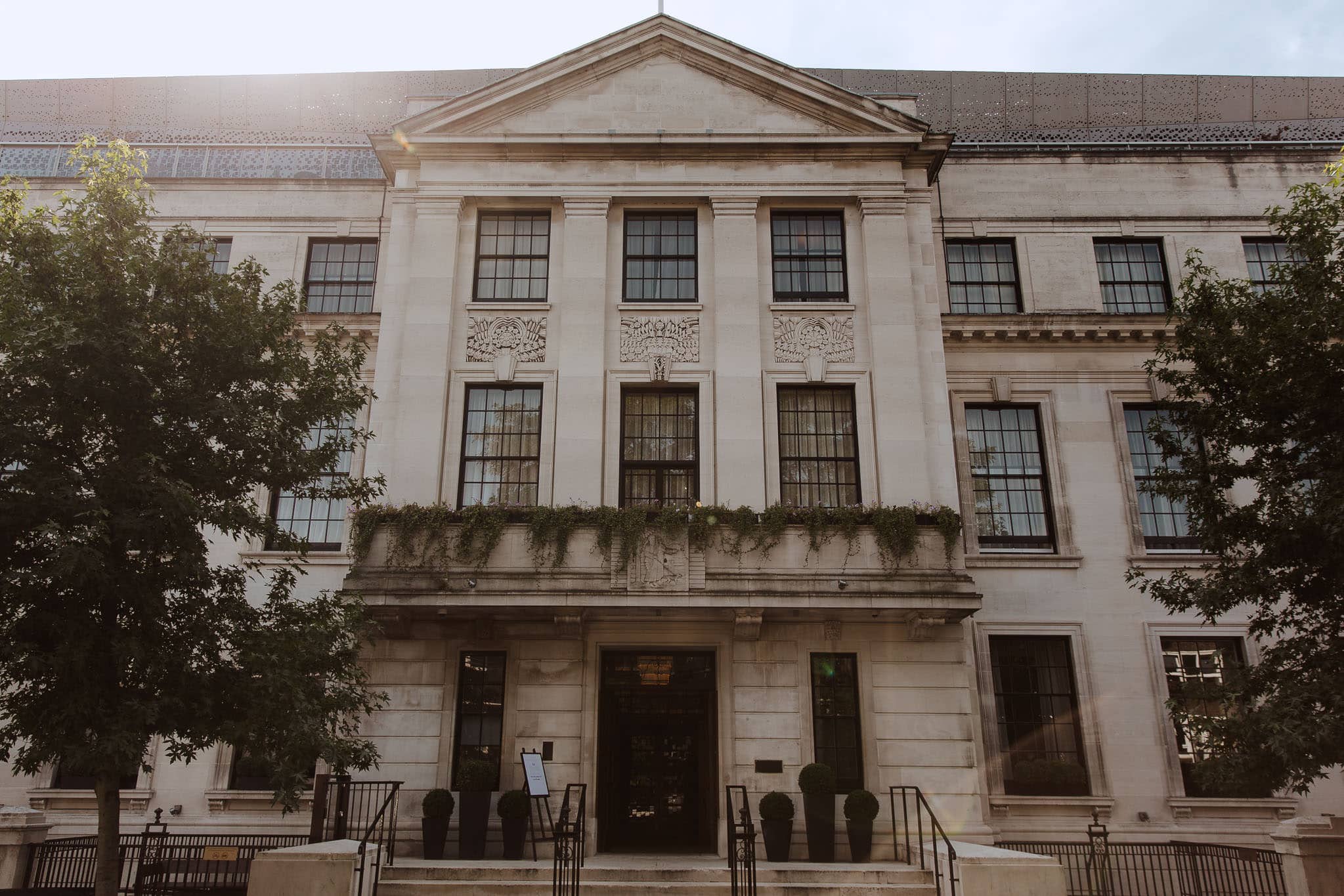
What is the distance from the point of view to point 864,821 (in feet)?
48.0

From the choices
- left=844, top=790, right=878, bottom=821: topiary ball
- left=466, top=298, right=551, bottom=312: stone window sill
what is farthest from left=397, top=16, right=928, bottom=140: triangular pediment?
left=844, top=790, right=878, bottom=821: topiary ball

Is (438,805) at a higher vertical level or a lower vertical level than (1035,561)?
lower

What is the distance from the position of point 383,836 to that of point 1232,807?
1498 centimetres

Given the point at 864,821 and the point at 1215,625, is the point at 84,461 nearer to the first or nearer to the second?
the point at 864,821

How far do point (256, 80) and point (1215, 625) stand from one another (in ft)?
88.0

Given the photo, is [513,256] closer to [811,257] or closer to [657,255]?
[657,255]

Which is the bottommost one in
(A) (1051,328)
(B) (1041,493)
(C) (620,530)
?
(C) (620,530)

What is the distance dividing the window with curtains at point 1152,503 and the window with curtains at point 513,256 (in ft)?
41.8

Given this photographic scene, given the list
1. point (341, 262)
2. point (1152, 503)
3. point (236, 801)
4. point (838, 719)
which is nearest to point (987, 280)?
point (1152, 503)

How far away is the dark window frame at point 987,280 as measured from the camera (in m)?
21.1

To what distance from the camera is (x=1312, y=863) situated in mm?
12961

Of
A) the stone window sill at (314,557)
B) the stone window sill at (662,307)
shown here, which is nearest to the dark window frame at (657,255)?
the stone window sill at (662,307)

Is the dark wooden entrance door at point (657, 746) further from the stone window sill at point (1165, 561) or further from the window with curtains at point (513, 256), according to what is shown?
the stone window sill at point (1165, 561)

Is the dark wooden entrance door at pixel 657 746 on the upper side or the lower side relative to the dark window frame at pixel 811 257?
lower
